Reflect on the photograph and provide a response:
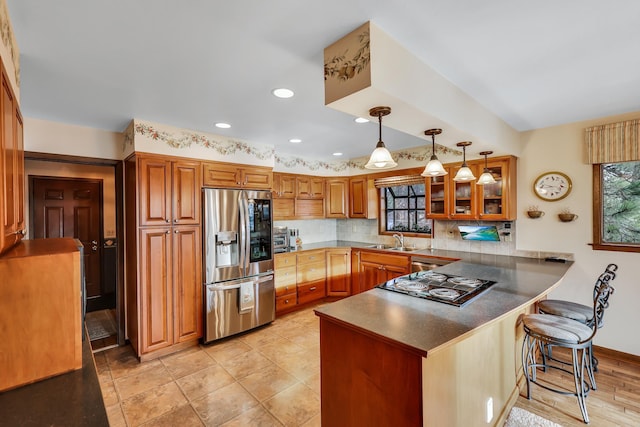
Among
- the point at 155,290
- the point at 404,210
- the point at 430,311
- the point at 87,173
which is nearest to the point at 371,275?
the point at 404,210

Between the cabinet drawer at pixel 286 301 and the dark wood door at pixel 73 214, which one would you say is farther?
the cabinet drawer at pixel 286 301

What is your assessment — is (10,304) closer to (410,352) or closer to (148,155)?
(410,352)

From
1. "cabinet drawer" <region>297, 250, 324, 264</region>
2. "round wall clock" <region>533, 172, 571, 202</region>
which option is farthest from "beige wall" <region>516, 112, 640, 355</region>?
"cabinet drawer" <region>297, 250, 324, 264</region>

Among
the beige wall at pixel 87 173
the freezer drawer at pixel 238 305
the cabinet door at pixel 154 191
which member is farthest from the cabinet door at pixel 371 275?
the beige wall at pixel 87 173

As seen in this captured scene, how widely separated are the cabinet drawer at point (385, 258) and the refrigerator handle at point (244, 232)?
1.84m

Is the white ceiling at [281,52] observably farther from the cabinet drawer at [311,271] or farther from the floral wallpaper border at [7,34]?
the cabinet drawer at [311,271]

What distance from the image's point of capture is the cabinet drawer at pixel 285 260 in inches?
157

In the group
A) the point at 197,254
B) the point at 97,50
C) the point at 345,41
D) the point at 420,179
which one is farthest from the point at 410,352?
the point at 420,179

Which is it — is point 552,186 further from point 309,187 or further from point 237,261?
point 237,261

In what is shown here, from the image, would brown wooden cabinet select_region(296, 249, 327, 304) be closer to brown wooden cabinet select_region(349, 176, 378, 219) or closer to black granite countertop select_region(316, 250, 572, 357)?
brown wooden cabinet select_region(349, 176, 378, 219)

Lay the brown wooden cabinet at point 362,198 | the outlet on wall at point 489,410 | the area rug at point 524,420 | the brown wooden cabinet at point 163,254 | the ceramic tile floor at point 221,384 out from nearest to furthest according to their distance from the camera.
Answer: the outlet on wall at point 489,410 → the area rug at point 524,420 → the ceramic tile floor at point 221,384 → the brown wooden cabinet at point 163,254 → the brown wooden cabinet at point 362,198

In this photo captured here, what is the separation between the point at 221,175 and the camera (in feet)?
10.8

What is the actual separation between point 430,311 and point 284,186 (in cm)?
316

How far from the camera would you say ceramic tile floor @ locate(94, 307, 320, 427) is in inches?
81.6
